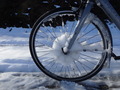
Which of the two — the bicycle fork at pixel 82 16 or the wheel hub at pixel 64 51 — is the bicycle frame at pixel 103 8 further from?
the wheel hub at pixel 64 51

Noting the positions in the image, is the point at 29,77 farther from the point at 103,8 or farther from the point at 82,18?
the point at 103,8

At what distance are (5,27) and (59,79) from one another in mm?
3438

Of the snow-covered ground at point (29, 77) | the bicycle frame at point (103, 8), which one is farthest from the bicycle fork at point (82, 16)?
the snow-covered ground at point (29, 77)

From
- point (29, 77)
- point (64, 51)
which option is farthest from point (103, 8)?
point (29, 77)

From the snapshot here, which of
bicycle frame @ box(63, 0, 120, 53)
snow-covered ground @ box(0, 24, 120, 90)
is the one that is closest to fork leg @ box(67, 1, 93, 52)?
bicycle frame @ box(63, 0, 120, 53)

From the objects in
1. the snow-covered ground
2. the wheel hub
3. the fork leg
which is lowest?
the snow-covered ground

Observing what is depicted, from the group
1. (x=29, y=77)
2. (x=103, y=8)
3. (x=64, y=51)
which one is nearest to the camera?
(x=103, y=8)

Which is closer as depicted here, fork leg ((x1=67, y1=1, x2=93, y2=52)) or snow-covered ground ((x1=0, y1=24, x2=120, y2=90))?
fork leg ((x1=67, y1=1, x2=93, y2=52))

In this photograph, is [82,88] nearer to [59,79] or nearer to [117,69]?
[59,79]

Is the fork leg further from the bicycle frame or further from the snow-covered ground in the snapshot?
the snow-covered ground

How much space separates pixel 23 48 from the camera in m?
4.41

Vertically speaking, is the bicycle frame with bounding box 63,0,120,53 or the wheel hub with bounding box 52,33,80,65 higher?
the bicycle frame with bounding box 63,0,120,53

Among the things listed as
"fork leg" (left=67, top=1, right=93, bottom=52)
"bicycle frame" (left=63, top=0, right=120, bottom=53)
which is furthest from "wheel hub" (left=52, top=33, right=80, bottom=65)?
"bicycle frame" (left=63, top=0, right=120, bottom=53)

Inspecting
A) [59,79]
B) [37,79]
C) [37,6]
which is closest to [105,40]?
[59,79]
